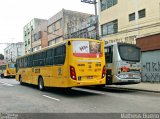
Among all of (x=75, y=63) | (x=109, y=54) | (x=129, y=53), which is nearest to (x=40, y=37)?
(x=109, y=54)

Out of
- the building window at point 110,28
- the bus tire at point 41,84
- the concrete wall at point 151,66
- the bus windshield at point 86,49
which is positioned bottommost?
the bus tire at point 41,84

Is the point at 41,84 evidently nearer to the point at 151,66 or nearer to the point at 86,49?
the point at 86,49

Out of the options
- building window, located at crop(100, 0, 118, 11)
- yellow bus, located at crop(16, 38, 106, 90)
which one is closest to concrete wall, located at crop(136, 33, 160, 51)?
building window, located at crop(100, 0, 118, 11)

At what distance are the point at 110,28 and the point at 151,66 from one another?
894 cm

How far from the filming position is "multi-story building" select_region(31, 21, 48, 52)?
55719 millimetres

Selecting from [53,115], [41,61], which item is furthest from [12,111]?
[41,61]

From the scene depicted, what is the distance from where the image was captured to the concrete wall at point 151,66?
70.3 ft

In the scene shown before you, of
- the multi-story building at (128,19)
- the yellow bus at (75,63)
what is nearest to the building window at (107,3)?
the multi-story building at (128,19)

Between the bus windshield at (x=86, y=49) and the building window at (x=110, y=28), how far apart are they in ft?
48.1

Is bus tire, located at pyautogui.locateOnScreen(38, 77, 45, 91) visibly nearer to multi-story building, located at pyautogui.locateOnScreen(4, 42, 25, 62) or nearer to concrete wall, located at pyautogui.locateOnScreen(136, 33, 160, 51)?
concrete wall, located at pyautogui.locateOnScreen(136, 33, 160, 51)

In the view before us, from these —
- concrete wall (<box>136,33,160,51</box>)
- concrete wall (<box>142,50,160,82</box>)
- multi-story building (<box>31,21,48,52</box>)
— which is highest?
multi-story building (<box>31,21,48,52</box>)

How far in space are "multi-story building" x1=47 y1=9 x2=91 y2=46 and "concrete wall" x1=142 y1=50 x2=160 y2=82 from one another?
22.3m

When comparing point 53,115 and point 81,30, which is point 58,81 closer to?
point 53,115

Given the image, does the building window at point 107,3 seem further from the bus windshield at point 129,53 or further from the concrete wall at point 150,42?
the bus windshield at point 129,53
